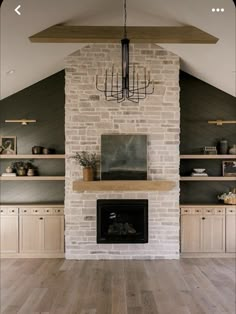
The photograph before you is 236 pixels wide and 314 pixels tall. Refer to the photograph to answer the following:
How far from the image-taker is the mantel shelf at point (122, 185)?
A: 6398mm

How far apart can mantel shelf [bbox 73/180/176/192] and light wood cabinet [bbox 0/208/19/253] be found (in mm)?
1295

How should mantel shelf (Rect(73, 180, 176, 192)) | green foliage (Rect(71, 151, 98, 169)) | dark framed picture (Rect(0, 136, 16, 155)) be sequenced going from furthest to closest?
dark framed picture (Rect(0, 136, 16, 155)) < green foliage (Rect(71, 151, 98, 169)) < mantel shelf (Rect(73, 180, 176, 192))

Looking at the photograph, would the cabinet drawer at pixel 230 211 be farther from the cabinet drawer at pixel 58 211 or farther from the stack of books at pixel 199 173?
the cabinet drawer at pixel 58 211

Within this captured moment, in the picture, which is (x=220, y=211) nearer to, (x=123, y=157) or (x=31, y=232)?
(x=123, y=157)

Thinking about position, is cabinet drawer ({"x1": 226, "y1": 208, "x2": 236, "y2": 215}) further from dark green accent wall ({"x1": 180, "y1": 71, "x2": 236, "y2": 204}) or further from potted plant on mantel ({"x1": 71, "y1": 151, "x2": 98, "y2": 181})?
potted plant on mantel ({"x1": 71, "y1": 151, "x2": 98, "y2": 181})

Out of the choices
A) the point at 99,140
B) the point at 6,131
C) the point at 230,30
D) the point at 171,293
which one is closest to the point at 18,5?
the point at 230,30

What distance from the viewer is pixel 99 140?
6.76 m

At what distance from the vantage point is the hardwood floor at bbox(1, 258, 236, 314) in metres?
4.43

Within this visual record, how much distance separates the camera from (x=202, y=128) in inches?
289

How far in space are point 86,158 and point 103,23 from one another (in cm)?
232

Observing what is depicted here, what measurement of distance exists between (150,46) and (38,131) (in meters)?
2.68

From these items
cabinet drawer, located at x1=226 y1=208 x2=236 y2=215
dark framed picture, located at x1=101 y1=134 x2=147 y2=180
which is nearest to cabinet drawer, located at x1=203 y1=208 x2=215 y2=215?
cabinet drawer, located at x1=226 y1=208 x2=236 y2=215

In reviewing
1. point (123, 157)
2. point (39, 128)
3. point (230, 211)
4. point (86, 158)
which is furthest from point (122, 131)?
point (230, 211)

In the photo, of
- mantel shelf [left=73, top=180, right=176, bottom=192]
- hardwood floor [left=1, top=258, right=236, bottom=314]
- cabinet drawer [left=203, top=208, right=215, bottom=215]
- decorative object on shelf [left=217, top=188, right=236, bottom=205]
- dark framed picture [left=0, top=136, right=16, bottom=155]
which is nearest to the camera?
hardwood floor [left=1, top=258, right=236, bottom=314]
